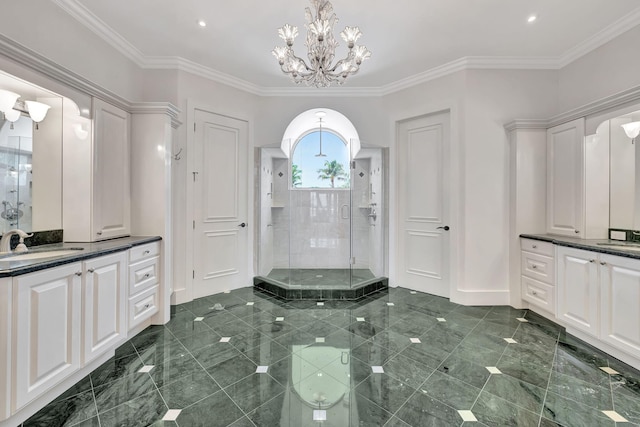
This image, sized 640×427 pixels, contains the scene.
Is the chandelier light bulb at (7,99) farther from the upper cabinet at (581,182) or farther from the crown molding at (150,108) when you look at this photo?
the upper cabinet at (581,182)

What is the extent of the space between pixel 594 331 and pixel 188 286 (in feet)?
13.8

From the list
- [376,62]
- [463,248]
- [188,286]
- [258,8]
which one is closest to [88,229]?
[188,286]

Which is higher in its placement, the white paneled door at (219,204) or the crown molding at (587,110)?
the crown molding at (587,110)

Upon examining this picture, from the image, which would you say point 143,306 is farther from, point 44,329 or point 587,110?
point 587,110

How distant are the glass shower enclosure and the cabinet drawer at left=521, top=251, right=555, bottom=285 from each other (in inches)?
67.4

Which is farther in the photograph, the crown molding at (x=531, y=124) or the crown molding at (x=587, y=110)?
the crown molding at (x=531, y=124)

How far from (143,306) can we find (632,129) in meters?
5.07

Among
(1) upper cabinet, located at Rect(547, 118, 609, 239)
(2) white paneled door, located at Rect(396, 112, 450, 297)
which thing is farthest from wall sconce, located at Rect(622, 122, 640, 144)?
(2) white paneled door, located at Rect(396, 112, 450, 297)

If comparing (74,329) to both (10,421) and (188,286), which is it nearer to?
(10,421)

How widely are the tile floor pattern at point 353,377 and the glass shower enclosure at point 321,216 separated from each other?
1081mm

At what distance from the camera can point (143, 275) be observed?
2568 millimetres

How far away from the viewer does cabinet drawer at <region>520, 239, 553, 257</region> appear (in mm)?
2812

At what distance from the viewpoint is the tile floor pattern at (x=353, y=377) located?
1.58 m

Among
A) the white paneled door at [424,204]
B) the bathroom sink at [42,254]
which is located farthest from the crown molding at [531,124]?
the bathroom sink at [42,254]
